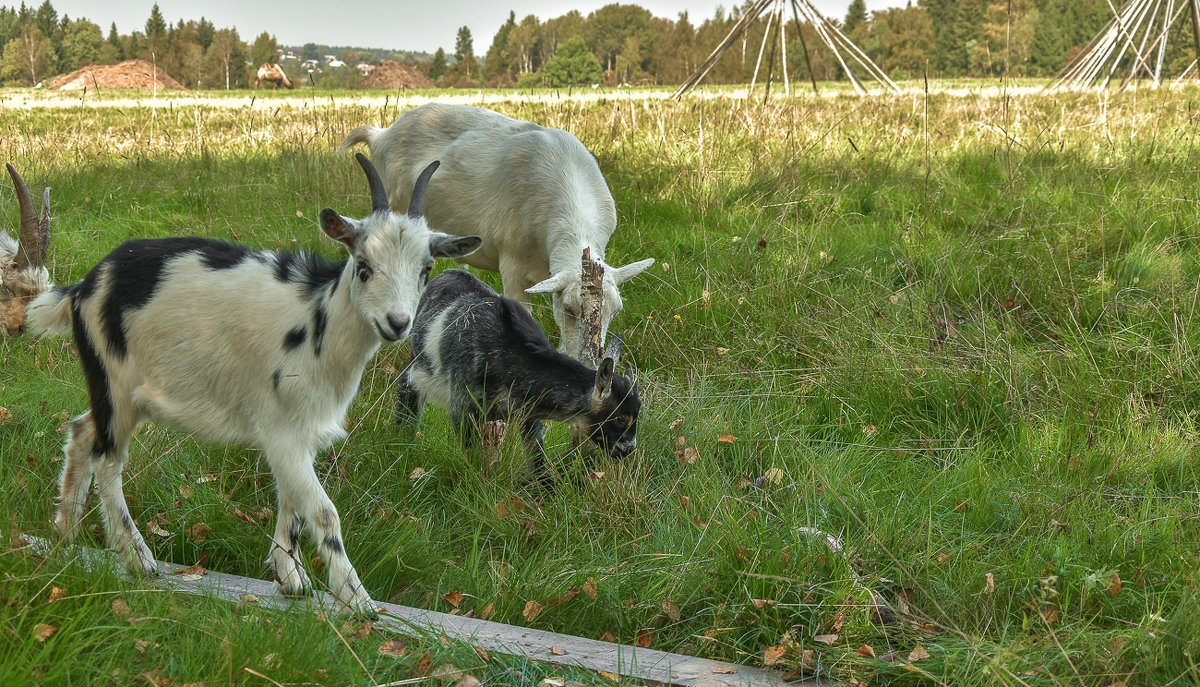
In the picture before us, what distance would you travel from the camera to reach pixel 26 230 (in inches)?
186

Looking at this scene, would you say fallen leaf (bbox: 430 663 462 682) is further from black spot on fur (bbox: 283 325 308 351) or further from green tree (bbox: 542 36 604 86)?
green tree (bbox: 542 36 604 86)

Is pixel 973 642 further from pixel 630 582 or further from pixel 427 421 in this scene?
pixel 427 421

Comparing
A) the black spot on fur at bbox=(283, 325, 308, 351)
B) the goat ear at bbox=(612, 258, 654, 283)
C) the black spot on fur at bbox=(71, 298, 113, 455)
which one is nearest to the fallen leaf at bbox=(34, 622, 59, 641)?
the black spot on fur at bbox=(71, 298, 113, 455)

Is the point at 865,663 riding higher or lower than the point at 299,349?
lower

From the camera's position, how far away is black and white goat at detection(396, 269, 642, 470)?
454cm

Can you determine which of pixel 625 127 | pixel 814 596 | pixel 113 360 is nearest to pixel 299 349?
pixel 113 360

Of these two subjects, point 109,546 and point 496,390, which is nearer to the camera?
point 109,546

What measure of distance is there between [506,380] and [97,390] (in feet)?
6.15

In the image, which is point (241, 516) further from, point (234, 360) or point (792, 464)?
point (792, 464)

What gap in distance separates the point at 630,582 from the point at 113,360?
7.28 ft

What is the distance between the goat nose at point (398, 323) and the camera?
10.1ft

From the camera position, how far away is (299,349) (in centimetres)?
349

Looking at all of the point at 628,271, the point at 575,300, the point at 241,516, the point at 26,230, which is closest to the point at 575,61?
the point at 628,271

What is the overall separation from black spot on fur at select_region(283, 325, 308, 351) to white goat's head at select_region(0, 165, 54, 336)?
1971mm
